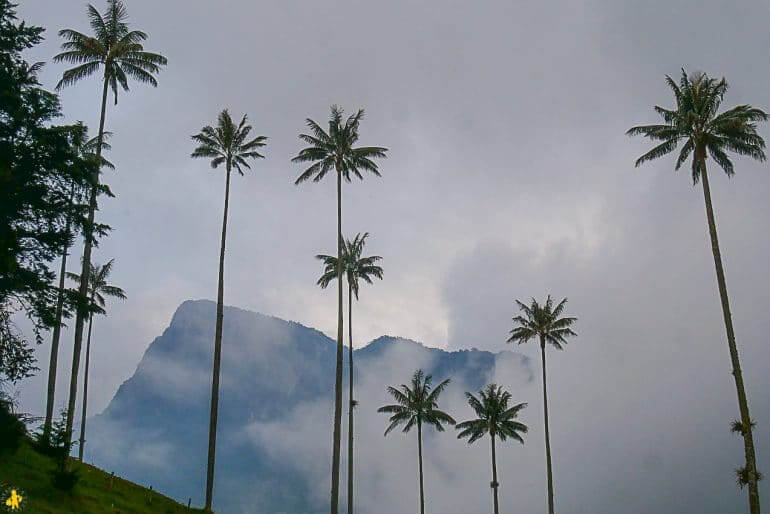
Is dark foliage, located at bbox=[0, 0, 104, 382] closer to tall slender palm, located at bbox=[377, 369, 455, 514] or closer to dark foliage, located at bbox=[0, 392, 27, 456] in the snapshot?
dark foliage, located at bbox=[0, 392, 27, 456]

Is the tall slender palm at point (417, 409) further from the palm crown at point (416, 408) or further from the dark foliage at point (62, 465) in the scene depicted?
the dark foliage at point (62, 465)

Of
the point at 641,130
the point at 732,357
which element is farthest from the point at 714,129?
the point at 732,357

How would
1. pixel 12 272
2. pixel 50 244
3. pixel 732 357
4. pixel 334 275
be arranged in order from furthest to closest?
1. pixel 334 275
2. pixel 732 357
3. pixel 50 244
4. pixel 12 272

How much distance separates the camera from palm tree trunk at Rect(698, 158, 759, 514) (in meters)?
34.4

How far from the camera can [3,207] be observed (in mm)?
28656

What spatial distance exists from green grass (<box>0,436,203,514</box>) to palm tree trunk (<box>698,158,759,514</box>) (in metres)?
31.2

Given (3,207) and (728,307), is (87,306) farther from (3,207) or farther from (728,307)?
(728,307)

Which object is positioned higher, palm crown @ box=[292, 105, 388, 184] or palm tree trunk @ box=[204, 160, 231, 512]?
palm crown @ box=[292, 105, 388, 184]

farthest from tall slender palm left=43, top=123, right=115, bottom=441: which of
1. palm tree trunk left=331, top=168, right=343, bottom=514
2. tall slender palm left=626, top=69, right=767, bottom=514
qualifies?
tall slender palm left=626, top=69, right=767, bottom=514

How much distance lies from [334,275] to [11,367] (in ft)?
124

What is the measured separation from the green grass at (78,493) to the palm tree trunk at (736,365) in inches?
1229

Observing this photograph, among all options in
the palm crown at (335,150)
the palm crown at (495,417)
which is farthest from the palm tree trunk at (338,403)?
the palm crown at (495,417)

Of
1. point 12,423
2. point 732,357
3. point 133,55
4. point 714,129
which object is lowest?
point 12,423

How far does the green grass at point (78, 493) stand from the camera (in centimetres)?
3008
